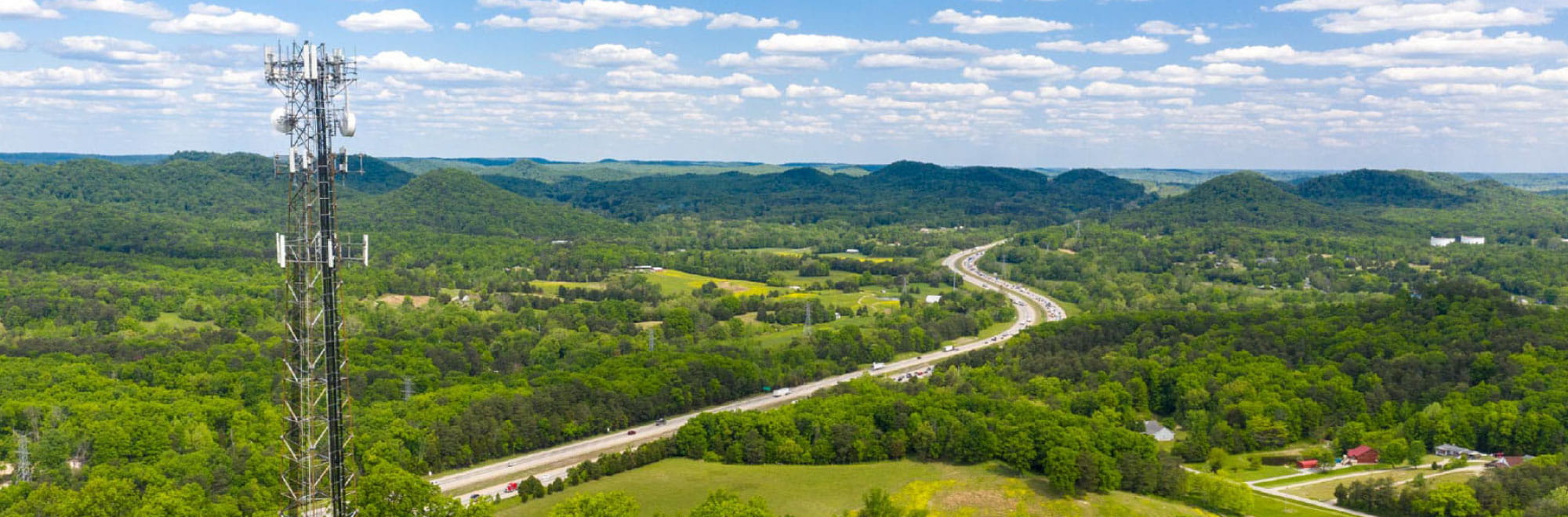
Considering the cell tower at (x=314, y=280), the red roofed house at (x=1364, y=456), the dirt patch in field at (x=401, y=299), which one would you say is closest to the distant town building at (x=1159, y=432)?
the red roofed house at (x=1364, y=456)

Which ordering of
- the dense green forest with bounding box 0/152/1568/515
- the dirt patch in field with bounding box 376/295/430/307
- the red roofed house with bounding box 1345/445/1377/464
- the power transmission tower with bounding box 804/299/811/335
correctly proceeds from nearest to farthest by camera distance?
1. the dense green forest with bounding box 0/152/1568/515
2. the red roofed house with bounding box 1345/445/1377/464
3. the power transmission tower with bounding box 804/299/811/335
4. the dirt patch in field with bounding box 376/295/430/307

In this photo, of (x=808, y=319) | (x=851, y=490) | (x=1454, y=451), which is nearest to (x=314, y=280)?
(x=851, y=490)

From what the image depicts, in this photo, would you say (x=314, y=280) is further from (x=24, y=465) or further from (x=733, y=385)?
(x=733, y=385)

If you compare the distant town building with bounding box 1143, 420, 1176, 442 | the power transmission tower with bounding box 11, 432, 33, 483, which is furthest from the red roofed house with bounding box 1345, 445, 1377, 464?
the power transmission tower with bounding box 11, 432, 33, 483

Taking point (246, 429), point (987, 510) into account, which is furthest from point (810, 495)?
point (246, 429)

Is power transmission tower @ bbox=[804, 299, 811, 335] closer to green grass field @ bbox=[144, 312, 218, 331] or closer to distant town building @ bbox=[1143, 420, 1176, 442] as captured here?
distant town building @ bbox=[1143, 420, 1176, 442]

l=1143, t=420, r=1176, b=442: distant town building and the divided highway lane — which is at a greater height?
l=1143, t=420, r=1176, b=442: distant town building
